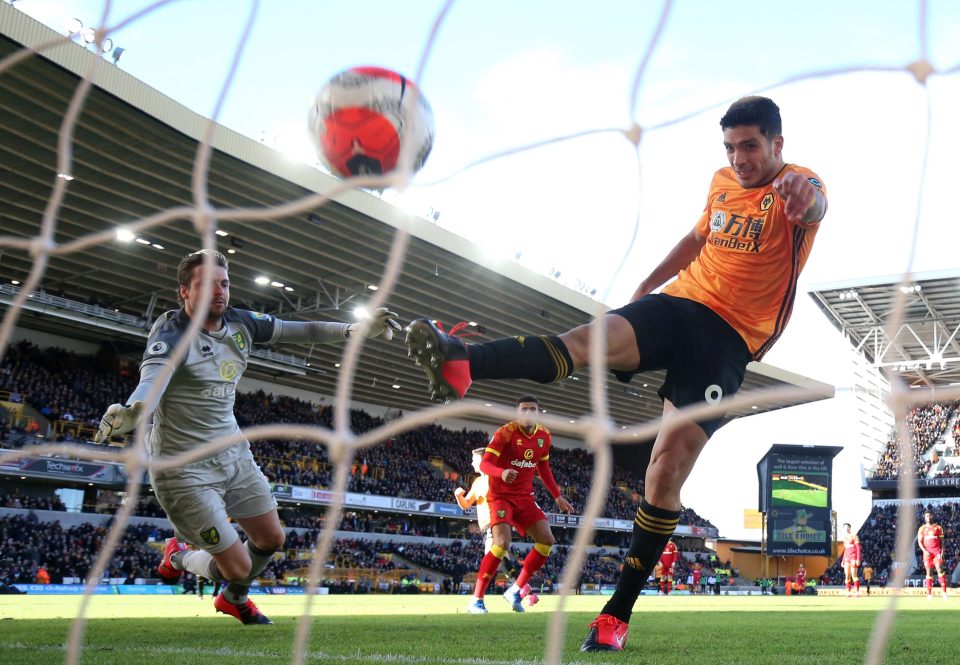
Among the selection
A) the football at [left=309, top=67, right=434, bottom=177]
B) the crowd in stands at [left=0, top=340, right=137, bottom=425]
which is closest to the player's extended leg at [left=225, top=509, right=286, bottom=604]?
the football at [left=309, top=67, right=434, bottom=177]

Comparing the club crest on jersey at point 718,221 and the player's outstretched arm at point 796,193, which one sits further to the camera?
the club crest on jersey at point 718,221

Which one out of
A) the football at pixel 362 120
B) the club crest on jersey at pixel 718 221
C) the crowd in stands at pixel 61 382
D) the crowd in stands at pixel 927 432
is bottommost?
the club crest on jersey at pixel 718 221

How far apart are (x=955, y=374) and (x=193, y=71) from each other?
3149cm

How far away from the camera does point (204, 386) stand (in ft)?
12.9

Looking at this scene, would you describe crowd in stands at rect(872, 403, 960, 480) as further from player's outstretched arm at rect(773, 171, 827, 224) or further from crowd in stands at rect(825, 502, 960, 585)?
player's outstretched arm at rect(773, 171, 827, 224)

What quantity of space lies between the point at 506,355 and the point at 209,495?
191 cm

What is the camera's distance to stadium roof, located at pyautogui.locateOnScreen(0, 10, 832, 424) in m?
13.6

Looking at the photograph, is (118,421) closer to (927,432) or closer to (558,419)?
(558,419)

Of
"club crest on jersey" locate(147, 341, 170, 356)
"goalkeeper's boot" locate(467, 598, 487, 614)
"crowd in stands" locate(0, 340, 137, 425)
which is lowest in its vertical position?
"goalkeeper's boot" locate(467, 598, 487, 614)

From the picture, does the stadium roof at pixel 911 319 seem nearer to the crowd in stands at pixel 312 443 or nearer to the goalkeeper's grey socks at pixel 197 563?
the crowd in stands at pixel 312 443

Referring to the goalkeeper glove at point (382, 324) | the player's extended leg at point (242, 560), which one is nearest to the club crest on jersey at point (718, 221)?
the goalkeeper glove at point (382, 324)

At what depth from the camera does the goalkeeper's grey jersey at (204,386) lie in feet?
12.7

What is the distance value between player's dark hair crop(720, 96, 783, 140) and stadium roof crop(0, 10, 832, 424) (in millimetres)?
11326

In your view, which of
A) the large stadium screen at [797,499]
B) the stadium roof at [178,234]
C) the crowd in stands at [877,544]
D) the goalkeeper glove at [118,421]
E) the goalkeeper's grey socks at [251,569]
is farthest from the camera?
the crowd in stands at [877,544]
